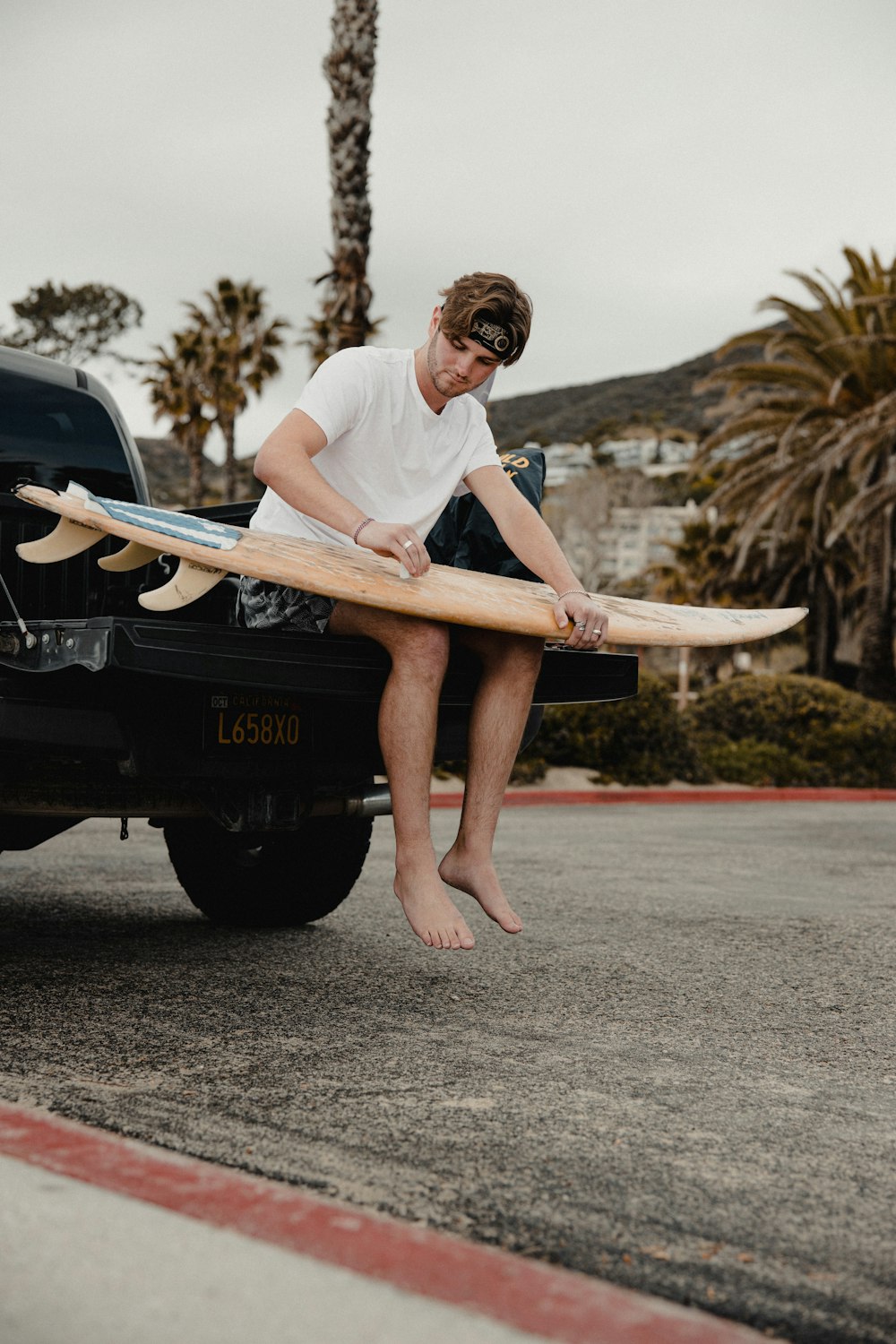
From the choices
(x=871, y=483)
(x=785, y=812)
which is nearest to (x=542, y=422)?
(x=871, y=483)

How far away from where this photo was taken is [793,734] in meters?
17.6

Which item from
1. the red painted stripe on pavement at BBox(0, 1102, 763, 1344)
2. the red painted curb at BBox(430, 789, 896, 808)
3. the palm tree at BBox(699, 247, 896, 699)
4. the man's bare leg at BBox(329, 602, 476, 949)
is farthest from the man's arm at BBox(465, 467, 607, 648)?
the palm tree at BBox(699, 247, 896, 699)

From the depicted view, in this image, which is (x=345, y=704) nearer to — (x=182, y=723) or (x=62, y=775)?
(x=182, y=723)

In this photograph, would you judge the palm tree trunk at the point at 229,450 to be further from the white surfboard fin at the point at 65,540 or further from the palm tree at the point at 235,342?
the white surfboard fin at the point at 65,540

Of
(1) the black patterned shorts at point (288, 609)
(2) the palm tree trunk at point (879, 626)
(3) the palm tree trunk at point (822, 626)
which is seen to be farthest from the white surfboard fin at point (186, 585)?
(3) the palm tree trunk at point (822, 626)

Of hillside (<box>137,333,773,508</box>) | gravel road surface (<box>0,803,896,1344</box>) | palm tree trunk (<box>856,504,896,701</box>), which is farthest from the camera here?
hillside (<box>137,333,773,508</box>)

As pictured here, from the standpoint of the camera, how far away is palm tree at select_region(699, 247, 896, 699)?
2131cm

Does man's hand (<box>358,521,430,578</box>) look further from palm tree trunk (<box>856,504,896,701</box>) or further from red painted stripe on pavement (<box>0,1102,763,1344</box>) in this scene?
palm tree trunk (<box>856,504,896,701</box>)

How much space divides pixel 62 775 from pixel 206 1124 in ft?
4.35

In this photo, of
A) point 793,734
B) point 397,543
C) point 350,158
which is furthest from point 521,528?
point 793,734

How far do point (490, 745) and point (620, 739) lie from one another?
11.5 m

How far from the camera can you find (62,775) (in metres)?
3.65

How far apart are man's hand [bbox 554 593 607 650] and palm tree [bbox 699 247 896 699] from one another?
17774 mm

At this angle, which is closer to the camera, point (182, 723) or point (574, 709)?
point (182, 723)
